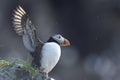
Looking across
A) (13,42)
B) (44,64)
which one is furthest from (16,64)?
(13,42)

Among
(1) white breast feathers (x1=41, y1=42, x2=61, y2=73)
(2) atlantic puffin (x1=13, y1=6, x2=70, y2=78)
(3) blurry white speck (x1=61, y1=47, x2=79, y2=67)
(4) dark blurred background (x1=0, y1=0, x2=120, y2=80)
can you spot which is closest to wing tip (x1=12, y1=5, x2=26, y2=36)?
(2) atlantic puffin (x1=13, y1=6, x2=70, y2=78)

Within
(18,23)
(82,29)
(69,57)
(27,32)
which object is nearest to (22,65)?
(27,32)

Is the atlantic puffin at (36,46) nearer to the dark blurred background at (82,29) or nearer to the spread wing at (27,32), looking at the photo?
the spread wing at (27,32)

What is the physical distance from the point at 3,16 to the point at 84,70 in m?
2.19

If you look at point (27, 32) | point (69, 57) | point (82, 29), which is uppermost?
point (27, 32)

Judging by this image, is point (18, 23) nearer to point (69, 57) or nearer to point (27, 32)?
point (27, 32)

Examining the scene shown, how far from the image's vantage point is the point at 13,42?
17.4m

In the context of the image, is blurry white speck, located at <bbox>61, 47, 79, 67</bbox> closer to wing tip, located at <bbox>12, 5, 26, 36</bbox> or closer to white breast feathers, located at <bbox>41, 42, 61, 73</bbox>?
wing tip, located at <bbox>12, 5, 26, 36</bbox>

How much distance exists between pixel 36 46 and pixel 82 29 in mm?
9695

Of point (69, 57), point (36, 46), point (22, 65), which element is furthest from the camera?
point (69, 57)

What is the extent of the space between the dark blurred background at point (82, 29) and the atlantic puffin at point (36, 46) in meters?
8.20

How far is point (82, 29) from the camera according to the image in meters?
19.2

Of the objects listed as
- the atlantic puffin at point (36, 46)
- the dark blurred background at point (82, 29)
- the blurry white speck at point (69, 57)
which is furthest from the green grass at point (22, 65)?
the blurry white speck at point (69, 57)

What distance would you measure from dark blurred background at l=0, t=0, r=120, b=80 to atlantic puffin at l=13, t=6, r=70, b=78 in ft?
26.9
